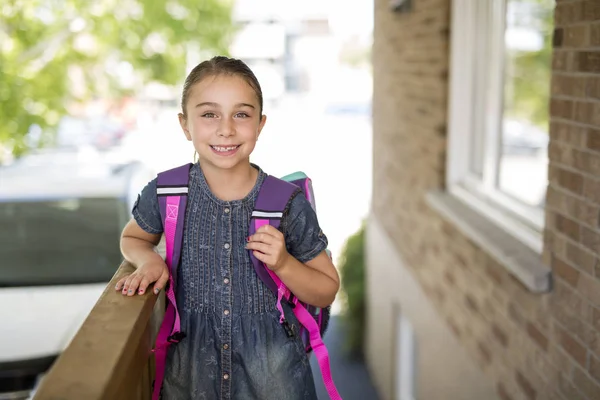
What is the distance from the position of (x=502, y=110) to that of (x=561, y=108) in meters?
1.80

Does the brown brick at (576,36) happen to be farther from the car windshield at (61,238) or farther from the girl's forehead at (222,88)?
the car windshield at (61,238)

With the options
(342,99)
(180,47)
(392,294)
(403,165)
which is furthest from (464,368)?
(342,99)

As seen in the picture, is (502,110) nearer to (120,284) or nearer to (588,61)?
(588,61)

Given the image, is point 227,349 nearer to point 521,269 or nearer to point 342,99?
point 521,269

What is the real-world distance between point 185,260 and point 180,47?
29.0 ft

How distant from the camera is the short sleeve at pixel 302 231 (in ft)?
6.82

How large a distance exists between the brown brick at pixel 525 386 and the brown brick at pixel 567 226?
2.63 ft

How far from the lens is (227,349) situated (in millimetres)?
2053

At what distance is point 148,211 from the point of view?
2.16 metres

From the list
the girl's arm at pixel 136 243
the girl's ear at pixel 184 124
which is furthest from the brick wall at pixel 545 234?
the girl's arm at pixel 136 243

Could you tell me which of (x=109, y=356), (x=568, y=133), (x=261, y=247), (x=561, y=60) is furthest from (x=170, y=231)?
(x=561, y=60)

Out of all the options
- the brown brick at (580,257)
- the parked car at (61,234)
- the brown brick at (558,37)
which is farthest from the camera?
the parked car at (61,234)

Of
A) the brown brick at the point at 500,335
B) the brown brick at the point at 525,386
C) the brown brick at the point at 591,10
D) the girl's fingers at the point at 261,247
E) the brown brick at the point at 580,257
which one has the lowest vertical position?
the brown brick at the point at 525,386

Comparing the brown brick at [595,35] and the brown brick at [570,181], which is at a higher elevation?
the brown brick at [595,35]
